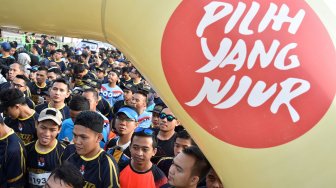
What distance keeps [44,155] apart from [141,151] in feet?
3.79

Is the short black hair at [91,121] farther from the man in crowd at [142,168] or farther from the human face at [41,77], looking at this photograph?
the human face at [41,77]

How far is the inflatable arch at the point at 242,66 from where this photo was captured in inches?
53.8

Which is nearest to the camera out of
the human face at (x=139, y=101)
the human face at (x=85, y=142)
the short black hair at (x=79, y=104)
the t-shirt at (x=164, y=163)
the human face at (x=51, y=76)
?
the human face at (x=85, y=142)

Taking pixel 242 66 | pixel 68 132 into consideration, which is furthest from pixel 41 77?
pixel 242 66

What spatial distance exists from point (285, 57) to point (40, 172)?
3237 millimetres

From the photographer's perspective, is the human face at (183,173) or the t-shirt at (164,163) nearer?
the human face at (183,173)

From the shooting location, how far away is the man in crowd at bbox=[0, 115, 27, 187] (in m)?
3.68

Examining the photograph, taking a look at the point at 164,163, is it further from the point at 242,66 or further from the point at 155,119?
the point at 242,66

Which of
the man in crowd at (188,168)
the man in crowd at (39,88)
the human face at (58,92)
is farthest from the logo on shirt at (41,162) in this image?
the man in crowd at (39,88)

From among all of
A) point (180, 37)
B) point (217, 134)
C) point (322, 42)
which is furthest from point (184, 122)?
point (322, 42)

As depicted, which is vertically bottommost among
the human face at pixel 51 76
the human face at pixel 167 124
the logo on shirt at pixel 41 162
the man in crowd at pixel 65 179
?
the man in crowd at pixel 65 179

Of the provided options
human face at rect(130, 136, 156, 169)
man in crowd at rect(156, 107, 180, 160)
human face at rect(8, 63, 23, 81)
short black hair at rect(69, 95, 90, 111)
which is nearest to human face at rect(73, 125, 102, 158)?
human face at rect(130, 136, 156, 169)

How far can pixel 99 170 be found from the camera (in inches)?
128

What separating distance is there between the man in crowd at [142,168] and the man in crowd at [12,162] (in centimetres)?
105
